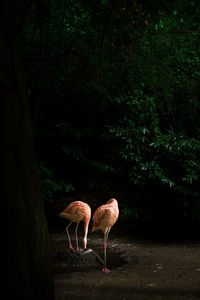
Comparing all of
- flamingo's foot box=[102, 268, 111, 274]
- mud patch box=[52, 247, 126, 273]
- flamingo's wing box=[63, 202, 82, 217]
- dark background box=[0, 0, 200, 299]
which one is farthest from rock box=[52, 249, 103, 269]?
dark background box=[0, 0, 200, 299]

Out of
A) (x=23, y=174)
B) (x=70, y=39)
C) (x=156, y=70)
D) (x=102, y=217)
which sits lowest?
(x=102, y=217)

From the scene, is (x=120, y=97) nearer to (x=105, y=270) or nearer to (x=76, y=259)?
(x=76, y=259)

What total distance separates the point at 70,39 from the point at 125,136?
4.07m

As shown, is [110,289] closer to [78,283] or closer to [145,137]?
[78,283]

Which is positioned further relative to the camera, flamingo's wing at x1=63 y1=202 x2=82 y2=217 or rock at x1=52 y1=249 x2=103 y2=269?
flamingo's wing at x1=63 y1=202 x2=82 y2=217

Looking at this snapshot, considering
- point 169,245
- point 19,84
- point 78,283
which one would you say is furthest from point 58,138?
point 19,84

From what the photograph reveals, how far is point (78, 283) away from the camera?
554cm

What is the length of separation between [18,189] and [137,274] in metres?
A: 3.37

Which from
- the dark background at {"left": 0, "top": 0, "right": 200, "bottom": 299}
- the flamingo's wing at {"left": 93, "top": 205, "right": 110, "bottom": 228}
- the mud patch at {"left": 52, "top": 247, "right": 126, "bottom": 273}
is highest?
the dark background at {"left": 0, "top": 0, "right": 200, "bottom": 299}

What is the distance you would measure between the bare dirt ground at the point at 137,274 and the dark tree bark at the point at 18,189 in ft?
5.18

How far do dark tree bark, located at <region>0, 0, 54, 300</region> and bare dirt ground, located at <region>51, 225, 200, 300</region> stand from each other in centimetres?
158

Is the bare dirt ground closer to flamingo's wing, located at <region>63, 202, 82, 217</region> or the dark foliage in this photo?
flamingo's wing, located at <region>63, 202, 82, 217</region>

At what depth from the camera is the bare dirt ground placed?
16.1 ft

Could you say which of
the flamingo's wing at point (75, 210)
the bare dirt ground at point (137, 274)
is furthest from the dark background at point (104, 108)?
the bare dirt ground at point (137, 274)
